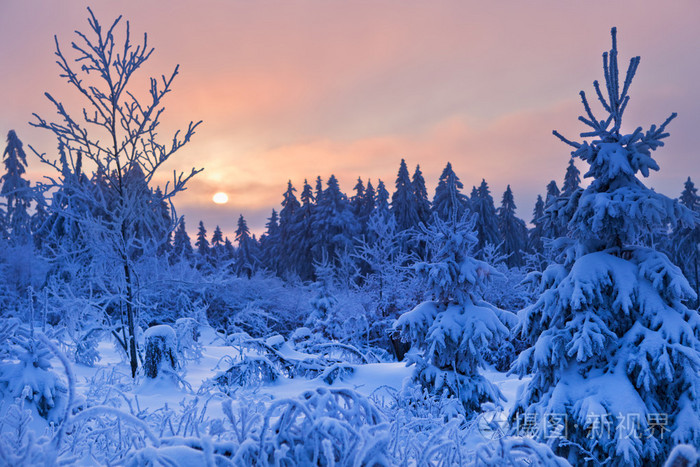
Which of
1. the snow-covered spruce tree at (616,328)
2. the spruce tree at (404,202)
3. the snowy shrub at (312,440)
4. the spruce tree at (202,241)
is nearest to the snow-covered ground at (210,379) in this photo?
the snow-covered spruce tree at (616,328)

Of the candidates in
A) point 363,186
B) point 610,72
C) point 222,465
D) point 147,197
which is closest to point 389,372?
point 147,197

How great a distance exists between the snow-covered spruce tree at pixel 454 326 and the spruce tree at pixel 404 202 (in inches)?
1232

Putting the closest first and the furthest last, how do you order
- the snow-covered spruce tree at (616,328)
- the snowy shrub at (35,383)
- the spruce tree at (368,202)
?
the snowy shrub at (35,383), the snow-covered spruce tree at (616,328), the spruce tree at (368,202)

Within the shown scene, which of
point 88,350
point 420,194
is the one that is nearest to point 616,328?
point 88,350

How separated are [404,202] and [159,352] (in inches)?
1353

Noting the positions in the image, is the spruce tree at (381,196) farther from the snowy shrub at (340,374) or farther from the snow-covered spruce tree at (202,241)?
the snowy shrub at (340,374)

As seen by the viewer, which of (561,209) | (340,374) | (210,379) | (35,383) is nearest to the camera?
(35,383)

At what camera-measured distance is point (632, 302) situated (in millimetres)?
5160

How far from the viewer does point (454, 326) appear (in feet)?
28.7

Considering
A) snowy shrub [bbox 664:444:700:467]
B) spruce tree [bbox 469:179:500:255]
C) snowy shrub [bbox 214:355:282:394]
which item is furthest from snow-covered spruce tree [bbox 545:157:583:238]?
spruce tree [bbox 469:179:500:255]

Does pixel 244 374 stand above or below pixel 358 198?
below

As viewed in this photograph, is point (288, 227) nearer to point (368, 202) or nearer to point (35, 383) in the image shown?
point (368, 202)

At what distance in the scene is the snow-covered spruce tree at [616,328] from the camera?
4.71 meters

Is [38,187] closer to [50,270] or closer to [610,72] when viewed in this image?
[610,72]
